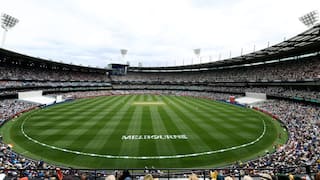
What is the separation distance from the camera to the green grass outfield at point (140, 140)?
774 inches

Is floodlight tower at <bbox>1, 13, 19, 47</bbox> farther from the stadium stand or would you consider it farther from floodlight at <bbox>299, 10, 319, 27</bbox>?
floodlight at <bbox>299, 10, 319, 27</bbox>

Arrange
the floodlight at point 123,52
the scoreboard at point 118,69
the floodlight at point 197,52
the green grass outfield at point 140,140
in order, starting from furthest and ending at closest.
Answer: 1. the floodlight at point 123,52
2. the floodlight at point 197,52
3. the scoreboard at point 118,69
4. the green grass outfield at point 140,140

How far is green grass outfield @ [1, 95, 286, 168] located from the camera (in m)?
19.7

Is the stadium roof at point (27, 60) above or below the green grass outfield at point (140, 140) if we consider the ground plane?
above

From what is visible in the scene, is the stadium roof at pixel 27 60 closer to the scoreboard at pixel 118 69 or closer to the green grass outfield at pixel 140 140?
the scoreboard at pixel 118 69

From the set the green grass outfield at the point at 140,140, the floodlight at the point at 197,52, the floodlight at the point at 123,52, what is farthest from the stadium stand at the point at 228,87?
the floodlight at the point at 123,52

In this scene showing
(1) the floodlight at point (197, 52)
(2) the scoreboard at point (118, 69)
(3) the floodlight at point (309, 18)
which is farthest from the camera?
(1) the floodlight at point (197, 52)

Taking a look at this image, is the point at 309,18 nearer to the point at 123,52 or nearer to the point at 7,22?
the point at 7,22

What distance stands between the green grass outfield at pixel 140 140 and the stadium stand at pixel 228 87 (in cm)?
155

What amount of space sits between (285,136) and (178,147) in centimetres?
1560

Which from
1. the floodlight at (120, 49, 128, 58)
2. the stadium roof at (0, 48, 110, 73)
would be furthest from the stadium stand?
the floodlight at (120, 49, 128, 58)

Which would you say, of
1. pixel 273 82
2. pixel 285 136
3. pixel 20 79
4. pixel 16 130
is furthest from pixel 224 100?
pixel 20 79

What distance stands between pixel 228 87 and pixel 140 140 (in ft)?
197

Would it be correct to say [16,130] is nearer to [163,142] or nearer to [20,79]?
[163,142]
